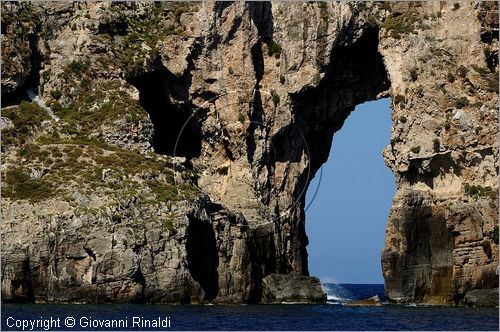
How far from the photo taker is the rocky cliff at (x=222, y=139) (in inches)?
4422

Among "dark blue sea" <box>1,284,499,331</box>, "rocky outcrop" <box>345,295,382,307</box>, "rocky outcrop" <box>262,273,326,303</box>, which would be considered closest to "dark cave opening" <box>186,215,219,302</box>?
"rocky outcrop" <box>262,273,326,303</box>

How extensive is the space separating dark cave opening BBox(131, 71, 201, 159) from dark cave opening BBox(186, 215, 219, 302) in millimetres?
16603

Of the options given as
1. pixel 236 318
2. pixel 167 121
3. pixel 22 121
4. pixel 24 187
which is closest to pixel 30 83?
pixel 22 121

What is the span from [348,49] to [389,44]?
625 cm

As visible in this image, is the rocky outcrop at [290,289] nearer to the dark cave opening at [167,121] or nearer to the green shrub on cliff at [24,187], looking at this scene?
the dark cave opening at [167,121]

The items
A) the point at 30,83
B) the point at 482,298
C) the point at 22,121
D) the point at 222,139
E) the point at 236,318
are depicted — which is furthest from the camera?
the point at 222,139

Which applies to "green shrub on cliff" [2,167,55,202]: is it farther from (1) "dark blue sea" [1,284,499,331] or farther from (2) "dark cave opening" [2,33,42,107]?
(2) "dark cave opening" [2,33,42,107]

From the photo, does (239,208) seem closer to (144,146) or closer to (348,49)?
→ (144,146)

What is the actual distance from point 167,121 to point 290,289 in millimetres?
24491

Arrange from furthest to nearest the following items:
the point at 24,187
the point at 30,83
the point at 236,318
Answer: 1. the point at 30,83
2. the point at 24,187
3. the point at 236,318

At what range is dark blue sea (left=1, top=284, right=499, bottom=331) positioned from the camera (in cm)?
9253

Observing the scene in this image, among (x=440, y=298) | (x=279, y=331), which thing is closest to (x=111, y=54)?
(x=440, y=298)

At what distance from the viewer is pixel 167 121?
13962 centimetres

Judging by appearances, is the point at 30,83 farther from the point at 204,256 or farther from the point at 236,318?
the point at 236,318
